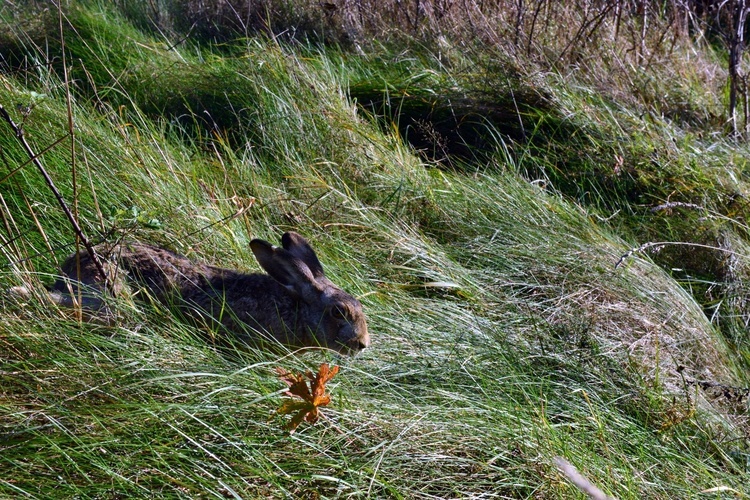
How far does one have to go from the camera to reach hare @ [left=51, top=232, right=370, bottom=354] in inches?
141

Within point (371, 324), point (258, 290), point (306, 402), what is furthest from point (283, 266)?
point (306, 402)

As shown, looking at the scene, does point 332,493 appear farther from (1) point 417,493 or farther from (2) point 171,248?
(2) point 171,248

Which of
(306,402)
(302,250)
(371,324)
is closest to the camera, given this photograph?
(306,402)

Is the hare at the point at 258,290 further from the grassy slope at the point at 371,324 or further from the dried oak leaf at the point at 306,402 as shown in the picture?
the dried oak leaf at the point at 306,402

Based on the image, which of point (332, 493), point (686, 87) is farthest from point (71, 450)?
point (686, 87)

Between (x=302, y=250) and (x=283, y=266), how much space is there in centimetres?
17

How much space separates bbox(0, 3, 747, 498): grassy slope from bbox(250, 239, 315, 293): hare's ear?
1.07 ft

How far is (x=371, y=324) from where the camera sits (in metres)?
3.74

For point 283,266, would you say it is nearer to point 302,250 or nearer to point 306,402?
point 302,250

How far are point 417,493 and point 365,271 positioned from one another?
6.03ft

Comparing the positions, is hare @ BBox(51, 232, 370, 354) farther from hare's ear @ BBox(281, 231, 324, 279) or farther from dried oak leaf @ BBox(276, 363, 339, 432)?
dried oak leaf @ BBox(276, 363, 339, 432)

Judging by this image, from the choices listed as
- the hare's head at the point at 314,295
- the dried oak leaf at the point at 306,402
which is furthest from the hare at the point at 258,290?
the dried oak leaf at the point at 306,402

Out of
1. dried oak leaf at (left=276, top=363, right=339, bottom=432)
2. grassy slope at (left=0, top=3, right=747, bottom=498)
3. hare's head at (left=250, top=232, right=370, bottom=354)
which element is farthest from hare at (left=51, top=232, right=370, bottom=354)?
dried oak leaf at (left=276, top=363, right=339, bottom=432)

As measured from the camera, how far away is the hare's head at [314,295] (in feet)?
11.8
